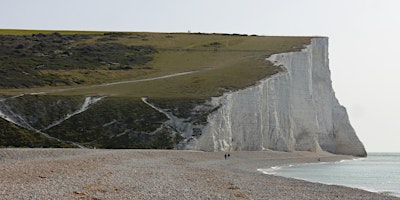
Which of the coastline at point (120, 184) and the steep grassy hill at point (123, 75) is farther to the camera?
the steep grassy hill at point (123, 75)

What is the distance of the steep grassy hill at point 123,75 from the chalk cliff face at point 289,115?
1781mm

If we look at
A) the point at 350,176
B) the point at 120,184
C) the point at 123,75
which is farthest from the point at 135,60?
the point at 120,184

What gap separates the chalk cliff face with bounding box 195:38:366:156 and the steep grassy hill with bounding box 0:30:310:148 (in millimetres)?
1781

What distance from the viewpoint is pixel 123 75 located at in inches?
2955

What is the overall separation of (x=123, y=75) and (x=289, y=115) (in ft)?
68.8

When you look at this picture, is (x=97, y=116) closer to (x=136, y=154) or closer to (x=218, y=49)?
(x=136, y=154)

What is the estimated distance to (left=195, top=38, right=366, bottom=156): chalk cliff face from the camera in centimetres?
5697

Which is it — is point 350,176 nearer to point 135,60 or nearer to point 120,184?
point 120,184

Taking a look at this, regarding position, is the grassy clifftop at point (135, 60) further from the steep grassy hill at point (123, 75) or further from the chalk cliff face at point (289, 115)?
the chalk cliff face at point (289, 115)

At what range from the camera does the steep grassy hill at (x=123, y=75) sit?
49562mm

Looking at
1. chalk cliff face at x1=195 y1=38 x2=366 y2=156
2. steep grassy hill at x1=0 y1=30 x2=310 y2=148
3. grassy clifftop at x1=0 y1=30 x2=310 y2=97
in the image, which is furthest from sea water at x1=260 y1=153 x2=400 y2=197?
grassy clifftop at x1=0 y1=30 x2=310 y2=97

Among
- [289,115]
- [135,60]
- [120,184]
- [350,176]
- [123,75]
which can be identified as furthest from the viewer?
[135,60]

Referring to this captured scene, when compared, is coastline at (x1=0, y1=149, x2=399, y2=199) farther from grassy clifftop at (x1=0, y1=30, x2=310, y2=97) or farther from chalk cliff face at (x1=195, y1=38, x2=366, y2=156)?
grassy clifftop at (x1=0, y1=30, x2=310, y2=97)

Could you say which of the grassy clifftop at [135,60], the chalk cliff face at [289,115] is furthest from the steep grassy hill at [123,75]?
the chalk cliff face at [289,115]
